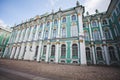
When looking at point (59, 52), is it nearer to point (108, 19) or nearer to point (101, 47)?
point (101, 47)

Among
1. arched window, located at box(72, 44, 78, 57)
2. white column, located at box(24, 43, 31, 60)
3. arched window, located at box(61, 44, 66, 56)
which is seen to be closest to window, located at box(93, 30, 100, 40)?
arched window, located at box(72, 44, 78, 57)

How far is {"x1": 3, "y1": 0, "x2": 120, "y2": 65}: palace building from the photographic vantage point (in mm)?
14180

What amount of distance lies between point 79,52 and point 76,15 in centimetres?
980

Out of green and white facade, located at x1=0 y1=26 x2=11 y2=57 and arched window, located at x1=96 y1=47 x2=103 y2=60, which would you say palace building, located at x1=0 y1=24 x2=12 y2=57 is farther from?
arched window, located at x1=96 y1=47 x2=103 y2=60

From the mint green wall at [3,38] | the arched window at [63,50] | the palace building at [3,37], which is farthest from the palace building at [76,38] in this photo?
the mint green wall at [3,38]

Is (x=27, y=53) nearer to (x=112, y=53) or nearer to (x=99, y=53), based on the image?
(x=99, y=53)

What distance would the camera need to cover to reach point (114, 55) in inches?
590

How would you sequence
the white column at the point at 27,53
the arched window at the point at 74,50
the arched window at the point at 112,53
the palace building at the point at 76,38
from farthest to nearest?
1. the white column at the point at 27,53
2. the arched window at the point at 112,53
3. the palace building at the point at 76,38
4. the arched window at the point at 74,50

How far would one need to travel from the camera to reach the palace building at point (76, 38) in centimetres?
1418

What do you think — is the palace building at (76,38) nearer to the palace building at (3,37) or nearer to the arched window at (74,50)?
the arched window at (74,50)

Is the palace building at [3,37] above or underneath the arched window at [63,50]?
above

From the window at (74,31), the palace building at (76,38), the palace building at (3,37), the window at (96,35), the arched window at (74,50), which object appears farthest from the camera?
the palace building at (3,37)

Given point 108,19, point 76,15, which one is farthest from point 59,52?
point 108,19

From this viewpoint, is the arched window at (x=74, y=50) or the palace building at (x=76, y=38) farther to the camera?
the palace building at (x=76, y=38)
